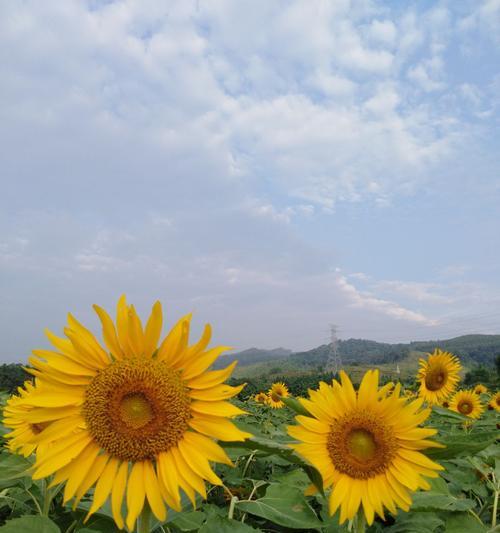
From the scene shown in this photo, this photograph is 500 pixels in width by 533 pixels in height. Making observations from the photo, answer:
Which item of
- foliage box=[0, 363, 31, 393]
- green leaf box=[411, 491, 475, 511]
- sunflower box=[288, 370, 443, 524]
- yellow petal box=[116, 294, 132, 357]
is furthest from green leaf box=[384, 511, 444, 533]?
foliage box=[0, 363, 31, 393]

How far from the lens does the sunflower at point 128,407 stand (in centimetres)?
160

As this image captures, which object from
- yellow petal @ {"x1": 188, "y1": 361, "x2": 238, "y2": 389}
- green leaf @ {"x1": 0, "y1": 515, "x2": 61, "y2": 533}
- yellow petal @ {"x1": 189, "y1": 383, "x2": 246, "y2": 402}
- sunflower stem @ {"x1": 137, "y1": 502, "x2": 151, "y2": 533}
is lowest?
green leaf @ {"x1": 0, "y1": 515, "x2": 61, "y2": 533}

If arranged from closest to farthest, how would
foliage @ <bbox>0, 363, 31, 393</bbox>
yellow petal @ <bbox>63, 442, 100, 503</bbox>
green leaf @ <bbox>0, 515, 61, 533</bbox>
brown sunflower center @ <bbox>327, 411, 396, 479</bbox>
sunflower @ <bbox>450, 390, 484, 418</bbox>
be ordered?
1. yellow petal @ <bbox>63, 442, 100, 503</bbox>
2. green leaf @ <bbox>0, 515, 61, 533</bbox>
3. brown sunflower center @ <bbox>327, 411, 396, 479</bbox>
4. sunflower @ <bbox>450, 390, 484, 418</bbox>
5. foliage @ <bbox>0, 363, 31, 393</bbox>

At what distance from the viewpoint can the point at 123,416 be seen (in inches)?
66.2

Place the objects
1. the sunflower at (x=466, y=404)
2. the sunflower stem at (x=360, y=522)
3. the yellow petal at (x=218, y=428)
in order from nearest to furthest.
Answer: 1. the yellow petal at (x=218, y=428)
2. the sunflower stem at (x=360, y=522)
3. the sunflower at (x=466, y=404)

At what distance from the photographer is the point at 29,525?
178cm

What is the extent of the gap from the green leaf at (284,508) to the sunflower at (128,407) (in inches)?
24.1

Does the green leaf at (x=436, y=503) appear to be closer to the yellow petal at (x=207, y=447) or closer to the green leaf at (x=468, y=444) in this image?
the green leaf at (x=468, y=444)

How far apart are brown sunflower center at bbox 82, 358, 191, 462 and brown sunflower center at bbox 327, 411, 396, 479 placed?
0.97 meters

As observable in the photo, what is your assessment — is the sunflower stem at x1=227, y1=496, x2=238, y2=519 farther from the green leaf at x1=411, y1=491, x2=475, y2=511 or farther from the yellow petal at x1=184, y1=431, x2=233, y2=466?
the green leaf at x1=411, y1=491, x2=475, y2=511

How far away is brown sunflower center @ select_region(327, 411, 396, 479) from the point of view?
2213 mm

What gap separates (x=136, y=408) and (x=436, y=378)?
5.65 metres

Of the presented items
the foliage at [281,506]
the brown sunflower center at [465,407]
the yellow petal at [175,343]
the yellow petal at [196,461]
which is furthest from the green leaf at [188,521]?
the brown sunflower center at [465,407]

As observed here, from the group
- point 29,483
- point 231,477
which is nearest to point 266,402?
point 231,477
